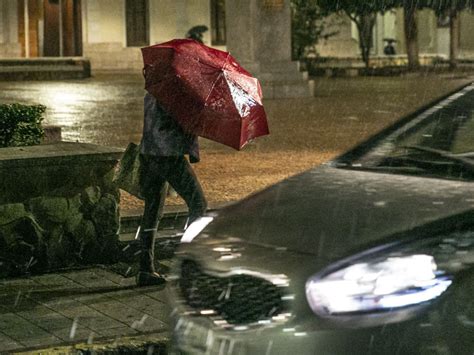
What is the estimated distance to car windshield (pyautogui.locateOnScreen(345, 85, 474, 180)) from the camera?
5.48 meters

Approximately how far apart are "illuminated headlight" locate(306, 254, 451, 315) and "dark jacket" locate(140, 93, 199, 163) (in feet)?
10.7

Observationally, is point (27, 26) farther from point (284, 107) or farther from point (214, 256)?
point (214, 256)

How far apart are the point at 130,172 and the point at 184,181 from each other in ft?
1.99

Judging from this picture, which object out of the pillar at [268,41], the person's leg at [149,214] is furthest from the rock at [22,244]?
the pillar at [268,41]

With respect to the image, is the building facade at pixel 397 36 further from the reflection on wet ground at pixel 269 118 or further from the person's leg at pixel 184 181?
the person's leg at pixel 184 181

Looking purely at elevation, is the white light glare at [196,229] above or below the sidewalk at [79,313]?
above

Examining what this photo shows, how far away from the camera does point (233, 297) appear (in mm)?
4633

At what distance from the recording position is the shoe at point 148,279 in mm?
7895

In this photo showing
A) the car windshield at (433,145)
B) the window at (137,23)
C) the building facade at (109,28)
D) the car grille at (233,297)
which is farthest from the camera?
the window at (137,23)

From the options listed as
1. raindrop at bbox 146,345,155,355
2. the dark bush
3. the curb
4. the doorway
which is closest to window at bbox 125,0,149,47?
the doorway

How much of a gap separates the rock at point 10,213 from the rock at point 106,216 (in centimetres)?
→ 56

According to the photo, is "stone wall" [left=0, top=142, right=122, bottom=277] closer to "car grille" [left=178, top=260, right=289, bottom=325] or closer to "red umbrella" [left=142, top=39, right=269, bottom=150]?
"red umbrella" [left=142, top=39, right=269, bottom=150]

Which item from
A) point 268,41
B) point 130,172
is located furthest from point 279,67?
point 130,172

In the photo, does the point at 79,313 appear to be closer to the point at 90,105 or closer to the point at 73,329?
the point at 73,329
